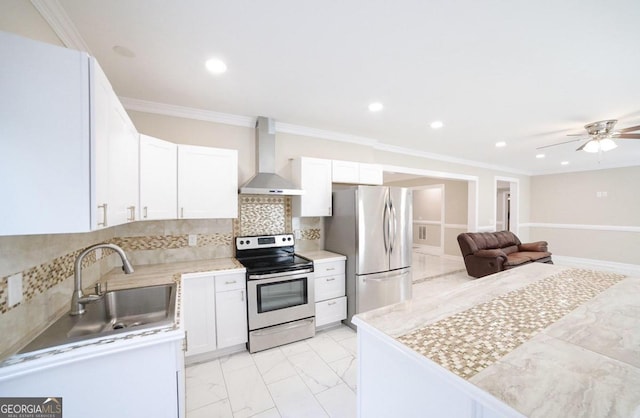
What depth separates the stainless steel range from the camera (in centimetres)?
246

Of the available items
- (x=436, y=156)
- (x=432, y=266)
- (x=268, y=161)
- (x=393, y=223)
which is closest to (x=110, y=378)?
(x=268, y=161)

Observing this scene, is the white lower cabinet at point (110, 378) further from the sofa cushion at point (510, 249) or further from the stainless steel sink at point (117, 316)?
the sofa cushion at point (510, 249)

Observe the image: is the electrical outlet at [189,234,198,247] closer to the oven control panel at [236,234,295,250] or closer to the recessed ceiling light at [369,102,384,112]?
the oven control panel at [236,234,295,250]

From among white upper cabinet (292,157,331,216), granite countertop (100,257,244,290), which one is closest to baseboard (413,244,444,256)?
white upper cabinet (292,157,331,216)

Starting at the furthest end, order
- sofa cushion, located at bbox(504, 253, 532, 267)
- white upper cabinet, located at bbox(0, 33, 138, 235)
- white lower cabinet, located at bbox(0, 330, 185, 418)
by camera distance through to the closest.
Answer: sofa cushion, located at bbox(504, 253, 532, 267)
white lower cabinet, located at bbox(0, 330, 185, 418)
white upper cabinet, located at bbox(0, 33, 138, 235)

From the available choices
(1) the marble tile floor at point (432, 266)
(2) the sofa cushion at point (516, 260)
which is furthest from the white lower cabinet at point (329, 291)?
(2) the sofa cushion at point (516, 260)

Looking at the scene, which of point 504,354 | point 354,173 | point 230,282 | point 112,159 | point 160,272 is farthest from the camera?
point 354,173

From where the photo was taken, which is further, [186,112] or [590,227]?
[590,227]

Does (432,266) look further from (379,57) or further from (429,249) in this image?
(379,57)

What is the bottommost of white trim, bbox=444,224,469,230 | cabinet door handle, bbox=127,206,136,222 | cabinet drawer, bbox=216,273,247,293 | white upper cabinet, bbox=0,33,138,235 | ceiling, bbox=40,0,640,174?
cabinet drawer, bbox=216,273,247,293

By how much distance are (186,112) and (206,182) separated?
884 millimetres

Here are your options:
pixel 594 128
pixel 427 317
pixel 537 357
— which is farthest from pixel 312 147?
pixel 594 128

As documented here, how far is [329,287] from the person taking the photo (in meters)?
2.97

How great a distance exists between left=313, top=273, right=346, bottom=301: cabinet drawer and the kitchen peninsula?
160 centimetres
